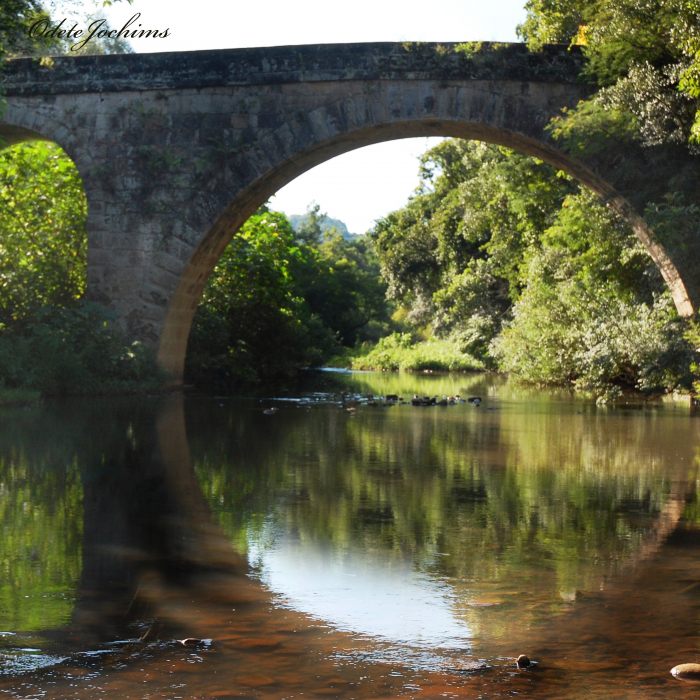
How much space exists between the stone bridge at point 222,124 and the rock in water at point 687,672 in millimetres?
10202

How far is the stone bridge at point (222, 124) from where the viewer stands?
12.0 meters

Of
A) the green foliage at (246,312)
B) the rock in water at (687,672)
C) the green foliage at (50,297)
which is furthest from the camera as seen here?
the green foliage at (246,312)

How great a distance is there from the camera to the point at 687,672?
2.34 metres

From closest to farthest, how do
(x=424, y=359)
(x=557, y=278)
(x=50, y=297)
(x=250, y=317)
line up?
(x=50, y=297)
(x=250, y=317)
(x=557, y=278)
(x=424, y=359)

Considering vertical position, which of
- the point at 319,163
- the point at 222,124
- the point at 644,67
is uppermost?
the point at 644,67

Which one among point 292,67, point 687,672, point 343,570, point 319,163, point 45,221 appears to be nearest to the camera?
point 687,672

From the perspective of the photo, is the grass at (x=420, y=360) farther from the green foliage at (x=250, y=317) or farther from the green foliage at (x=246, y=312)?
the green foliage at (x=246, y=312)

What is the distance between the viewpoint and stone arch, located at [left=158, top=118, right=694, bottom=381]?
39.6ft

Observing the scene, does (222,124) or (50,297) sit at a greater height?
(222,124)

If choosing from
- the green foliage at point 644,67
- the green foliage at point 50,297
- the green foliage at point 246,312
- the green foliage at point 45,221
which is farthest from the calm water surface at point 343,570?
the green foliage at point 246,312

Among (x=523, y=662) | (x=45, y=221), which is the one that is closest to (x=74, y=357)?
(x=45, y=221)

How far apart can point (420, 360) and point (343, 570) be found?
88.9ft

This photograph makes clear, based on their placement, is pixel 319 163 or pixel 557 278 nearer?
pixel 319 163

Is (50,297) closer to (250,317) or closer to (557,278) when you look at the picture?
(250,317)
